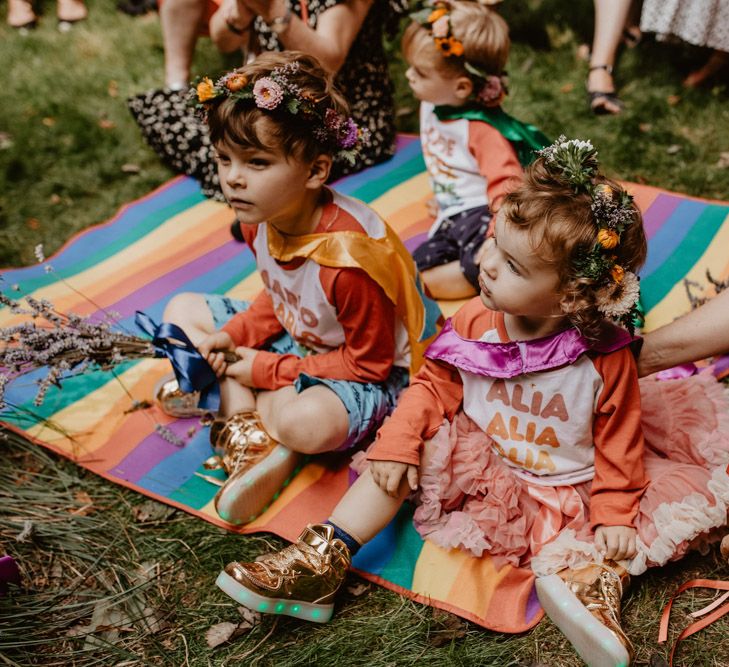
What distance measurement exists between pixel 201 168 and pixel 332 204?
1.84m

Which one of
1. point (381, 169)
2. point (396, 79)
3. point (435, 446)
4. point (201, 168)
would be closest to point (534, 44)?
point (396, 79)

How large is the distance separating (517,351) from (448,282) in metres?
1.16

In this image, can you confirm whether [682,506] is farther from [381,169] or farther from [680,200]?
[381,169]

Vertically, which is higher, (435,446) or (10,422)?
(435,446)

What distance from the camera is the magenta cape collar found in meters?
1.84

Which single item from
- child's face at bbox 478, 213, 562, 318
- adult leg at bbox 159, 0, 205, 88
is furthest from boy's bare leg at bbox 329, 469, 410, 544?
adult leg at bbox 159, 0, 205, 88

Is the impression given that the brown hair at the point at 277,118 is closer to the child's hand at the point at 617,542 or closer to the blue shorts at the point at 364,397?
the blue shorts at the point at 364,397

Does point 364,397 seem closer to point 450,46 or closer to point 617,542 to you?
point 617,542

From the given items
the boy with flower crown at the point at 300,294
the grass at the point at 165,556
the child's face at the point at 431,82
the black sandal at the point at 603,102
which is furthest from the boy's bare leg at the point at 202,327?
the black sandal at the point at 603,102

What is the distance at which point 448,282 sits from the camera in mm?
3043

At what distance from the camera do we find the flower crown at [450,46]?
2807mm

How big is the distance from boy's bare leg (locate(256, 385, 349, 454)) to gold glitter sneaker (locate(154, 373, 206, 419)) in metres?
0.47

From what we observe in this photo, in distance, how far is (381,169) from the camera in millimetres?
3898

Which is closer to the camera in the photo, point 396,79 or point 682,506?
point 682,506
